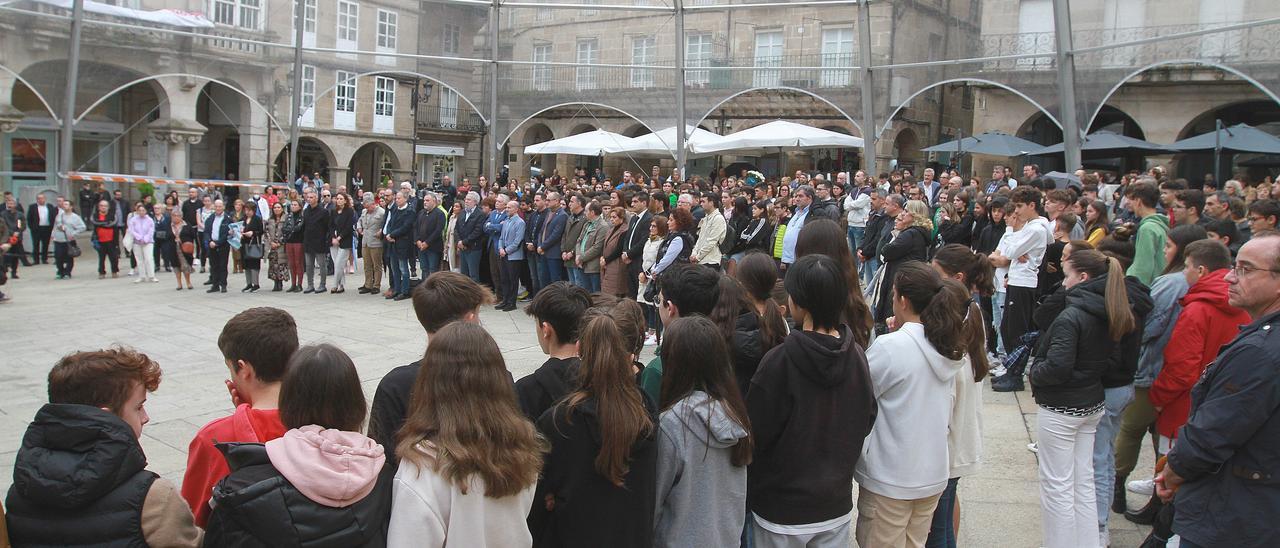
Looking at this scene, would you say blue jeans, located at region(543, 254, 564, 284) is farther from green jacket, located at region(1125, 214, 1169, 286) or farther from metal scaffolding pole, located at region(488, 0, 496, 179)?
metal scaffolding pole, located at region(488, 0, 496, 179)

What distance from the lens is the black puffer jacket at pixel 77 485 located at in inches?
88.7

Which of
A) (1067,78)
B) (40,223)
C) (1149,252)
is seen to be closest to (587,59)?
(1067,78)

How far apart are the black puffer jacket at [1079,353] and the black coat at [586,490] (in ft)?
7.26

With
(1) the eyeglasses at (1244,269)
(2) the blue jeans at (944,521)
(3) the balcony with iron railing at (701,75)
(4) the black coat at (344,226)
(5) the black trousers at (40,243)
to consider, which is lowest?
(2) the blue jeans at (944,521)

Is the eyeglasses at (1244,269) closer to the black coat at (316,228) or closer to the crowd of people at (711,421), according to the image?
the crowd of people at (711,421)

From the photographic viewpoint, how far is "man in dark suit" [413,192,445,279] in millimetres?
12680

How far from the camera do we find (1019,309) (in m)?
7.41

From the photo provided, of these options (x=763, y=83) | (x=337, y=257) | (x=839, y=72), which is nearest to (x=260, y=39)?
(x=337, y=257)

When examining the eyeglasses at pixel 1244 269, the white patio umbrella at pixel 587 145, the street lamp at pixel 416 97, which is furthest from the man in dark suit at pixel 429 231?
the street lamp at pixel 416 97

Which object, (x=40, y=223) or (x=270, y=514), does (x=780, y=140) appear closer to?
(x=40, y=223)

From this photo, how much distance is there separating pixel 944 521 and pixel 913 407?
77 centimetres

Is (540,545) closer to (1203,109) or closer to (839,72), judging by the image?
(839,72)

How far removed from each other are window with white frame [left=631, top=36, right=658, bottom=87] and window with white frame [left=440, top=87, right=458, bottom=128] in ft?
44.2

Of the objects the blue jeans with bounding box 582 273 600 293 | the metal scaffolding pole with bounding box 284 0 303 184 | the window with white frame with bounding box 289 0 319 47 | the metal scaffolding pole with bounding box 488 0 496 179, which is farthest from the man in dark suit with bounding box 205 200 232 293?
the window with white frame with bounding box 289 0 319 47
